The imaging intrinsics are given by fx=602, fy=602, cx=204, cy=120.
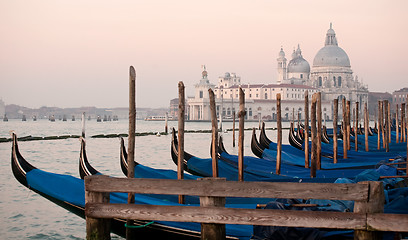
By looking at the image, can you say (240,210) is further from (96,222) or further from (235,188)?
(96,222)

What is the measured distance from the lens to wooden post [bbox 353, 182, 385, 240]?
3.54 metres

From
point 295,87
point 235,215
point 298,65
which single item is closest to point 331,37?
point 298,65

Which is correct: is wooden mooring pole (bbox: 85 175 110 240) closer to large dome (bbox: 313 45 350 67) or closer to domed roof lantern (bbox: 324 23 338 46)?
large dome (bbox: 313 45 350 67)

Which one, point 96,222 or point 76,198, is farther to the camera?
point 76,198

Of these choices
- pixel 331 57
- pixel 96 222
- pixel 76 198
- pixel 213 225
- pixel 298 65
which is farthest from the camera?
pixel 298 65

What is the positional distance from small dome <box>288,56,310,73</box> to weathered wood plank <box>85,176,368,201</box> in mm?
84088

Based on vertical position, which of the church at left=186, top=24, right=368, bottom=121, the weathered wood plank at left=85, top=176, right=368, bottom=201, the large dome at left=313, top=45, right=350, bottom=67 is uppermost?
the large dome at left=313, top=45, right=350, bottom=67

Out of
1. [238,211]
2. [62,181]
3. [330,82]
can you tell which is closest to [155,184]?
[238,211]

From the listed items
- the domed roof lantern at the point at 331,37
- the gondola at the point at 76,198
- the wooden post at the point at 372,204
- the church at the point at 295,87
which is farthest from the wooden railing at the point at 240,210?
the domed roof lantern at the point at 331,37

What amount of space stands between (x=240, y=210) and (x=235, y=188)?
14 cm

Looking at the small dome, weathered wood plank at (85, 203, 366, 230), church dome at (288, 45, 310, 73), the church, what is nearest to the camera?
weathered wood plank at (85, 203, 366, 230)

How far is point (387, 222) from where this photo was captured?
3.50 metres

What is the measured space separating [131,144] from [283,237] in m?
1.73

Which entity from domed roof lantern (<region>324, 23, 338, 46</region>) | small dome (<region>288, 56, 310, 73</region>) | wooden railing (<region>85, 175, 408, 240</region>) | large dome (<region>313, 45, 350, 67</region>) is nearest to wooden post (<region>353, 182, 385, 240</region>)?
wooden railing (<region>85, 175, 408, 240</region>)
